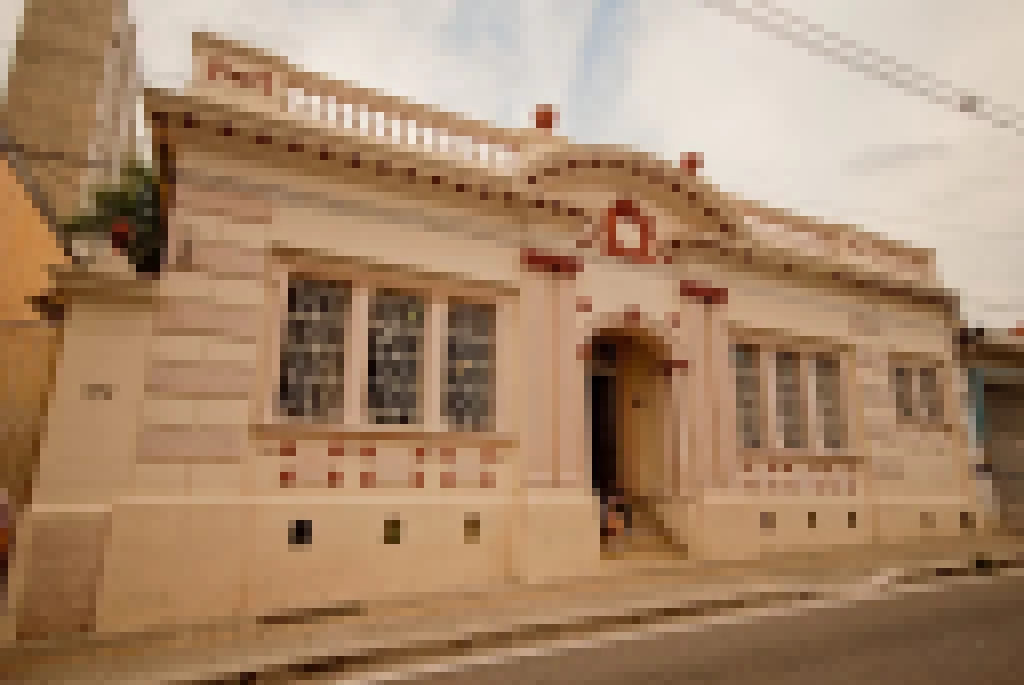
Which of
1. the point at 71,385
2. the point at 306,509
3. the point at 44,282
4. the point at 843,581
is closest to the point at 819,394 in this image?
the point at 843,581

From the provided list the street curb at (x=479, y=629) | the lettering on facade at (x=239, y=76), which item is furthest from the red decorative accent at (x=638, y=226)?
the lettering on facade at (x=239, y=76)

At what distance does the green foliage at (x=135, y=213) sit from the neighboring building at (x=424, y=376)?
248cm

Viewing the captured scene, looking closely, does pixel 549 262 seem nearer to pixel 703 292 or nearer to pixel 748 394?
pixel 703 292

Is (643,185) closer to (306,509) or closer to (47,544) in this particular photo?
(306,509)

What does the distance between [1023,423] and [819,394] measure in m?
7.58

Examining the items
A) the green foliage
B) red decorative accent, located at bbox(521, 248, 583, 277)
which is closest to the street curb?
red decorative accent, located at bbox(521, 248, 583, 277)

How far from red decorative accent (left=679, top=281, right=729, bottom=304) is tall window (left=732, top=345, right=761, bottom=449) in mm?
933

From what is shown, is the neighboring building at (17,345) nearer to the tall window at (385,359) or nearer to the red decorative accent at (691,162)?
the tall window at (385,359)

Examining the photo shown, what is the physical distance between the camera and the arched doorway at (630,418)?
9.32 metres

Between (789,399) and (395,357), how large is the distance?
7630mm

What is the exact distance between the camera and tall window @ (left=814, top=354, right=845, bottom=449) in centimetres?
1074

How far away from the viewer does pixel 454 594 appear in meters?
6.72

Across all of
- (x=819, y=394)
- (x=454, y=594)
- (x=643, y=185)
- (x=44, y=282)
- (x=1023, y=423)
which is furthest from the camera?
(x=1023, y=423)

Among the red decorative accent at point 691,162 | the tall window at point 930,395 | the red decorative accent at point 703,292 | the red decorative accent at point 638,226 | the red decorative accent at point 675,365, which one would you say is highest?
the red decorative accent at point 691,162
